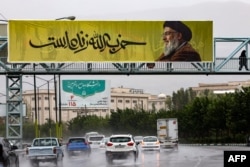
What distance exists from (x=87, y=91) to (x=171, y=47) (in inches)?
1043

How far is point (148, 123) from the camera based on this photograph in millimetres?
127438

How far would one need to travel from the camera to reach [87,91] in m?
74.4

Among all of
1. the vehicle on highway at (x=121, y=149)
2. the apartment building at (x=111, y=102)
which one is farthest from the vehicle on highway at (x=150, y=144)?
the apartment building at (x=111, y=102)

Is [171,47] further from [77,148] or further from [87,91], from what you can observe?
[87,91]

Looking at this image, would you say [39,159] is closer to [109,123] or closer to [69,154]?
[69,154]

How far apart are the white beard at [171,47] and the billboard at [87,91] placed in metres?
24.8

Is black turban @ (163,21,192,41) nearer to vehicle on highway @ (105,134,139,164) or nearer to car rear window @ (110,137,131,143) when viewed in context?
Answer: car rear window @ (110,137,131,143)

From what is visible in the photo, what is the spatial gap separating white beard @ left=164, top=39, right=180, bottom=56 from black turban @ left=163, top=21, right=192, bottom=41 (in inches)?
29.1

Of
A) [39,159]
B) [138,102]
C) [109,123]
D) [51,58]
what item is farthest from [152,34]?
[138,102]

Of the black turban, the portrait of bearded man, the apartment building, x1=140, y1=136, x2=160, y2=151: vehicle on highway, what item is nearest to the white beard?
the portrait of bearded man

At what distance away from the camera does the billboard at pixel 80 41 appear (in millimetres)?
48188

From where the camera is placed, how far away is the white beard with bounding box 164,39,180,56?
49.0 meters

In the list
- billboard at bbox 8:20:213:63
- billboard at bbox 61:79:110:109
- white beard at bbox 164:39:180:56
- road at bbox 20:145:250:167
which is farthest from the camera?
billboard at bbox 61:79:110:109

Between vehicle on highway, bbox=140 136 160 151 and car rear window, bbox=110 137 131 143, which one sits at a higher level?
car rear window, bbox=110 137 131 143
